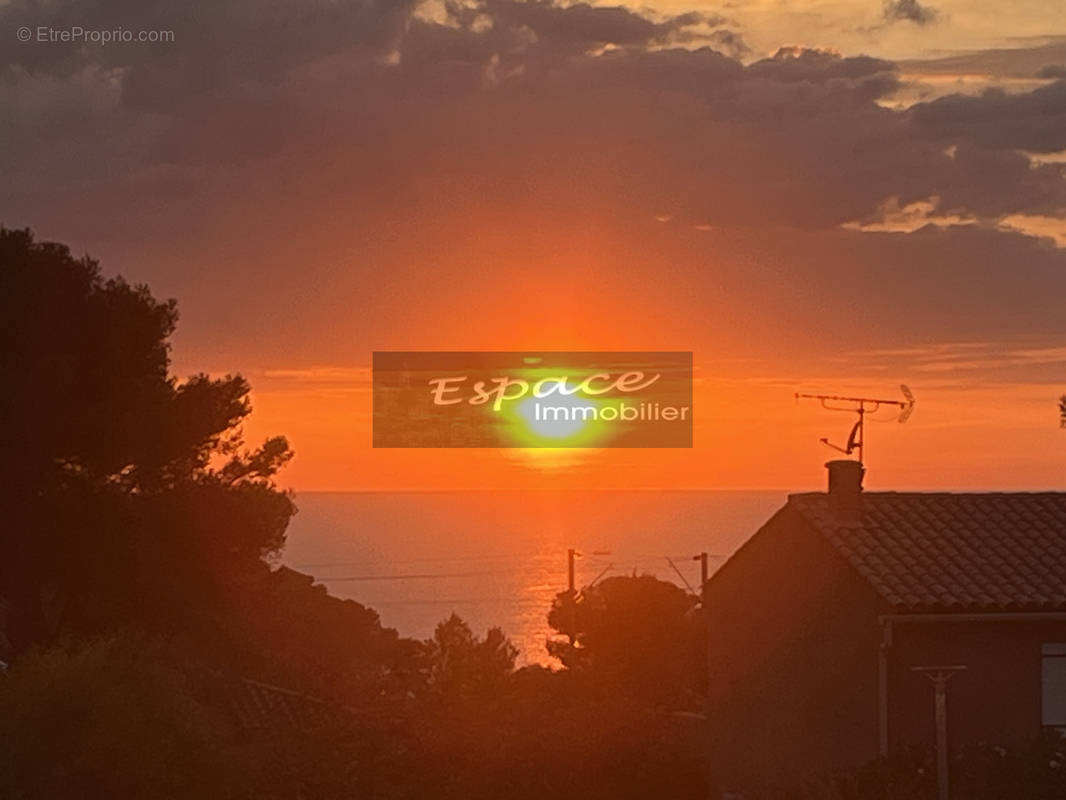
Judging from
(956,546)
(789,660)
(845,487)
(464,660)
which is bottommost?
(464,660)

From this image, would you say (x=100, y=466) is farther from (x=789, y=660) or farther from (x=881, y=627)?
(x=881, y=627)

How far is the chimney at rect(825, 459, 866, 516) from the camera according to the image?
27.2 meters

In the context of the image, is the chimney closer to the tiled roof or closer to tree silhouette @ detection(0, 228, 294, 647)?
the tiled roof

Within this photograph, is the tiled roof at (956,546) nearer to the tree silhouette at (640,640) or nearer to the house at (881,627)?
the house at (881,627)

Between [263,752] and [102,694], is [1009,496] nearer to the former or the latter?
[263,752]

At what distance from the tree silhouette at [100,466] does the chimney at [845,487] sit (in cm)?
1277

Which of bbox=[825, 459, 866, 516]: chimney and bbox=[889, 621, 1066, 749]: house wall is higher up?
bbox=[825, 459, 866, 516]: chimney

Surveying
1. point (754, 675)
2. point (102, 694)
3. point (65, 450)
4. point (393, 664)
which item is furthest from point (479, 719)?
point (393, 664)

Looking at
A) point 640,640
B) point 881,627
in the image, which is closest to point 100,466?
point 881,627

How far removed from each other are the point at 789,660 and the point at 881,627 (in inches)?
142

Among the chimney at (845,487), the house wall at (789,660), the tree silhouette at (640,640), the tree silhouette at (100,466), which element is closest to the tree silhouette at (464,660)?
the tree silhouette at (640,640)

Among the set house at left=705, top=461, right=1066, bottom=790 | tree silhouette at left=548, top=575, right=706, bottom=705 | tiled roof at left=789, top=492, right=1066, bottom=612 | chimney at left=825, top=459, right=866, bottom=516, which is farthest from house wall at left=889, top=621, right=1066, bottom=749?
tree silhouette at left=548, top=575, right=706, bottom=705

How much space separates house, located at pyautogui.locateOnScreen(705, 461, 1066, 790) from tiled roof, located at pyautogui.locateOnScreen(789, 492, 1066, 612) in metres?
0.03

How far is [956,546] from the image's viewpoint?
26078 mm
